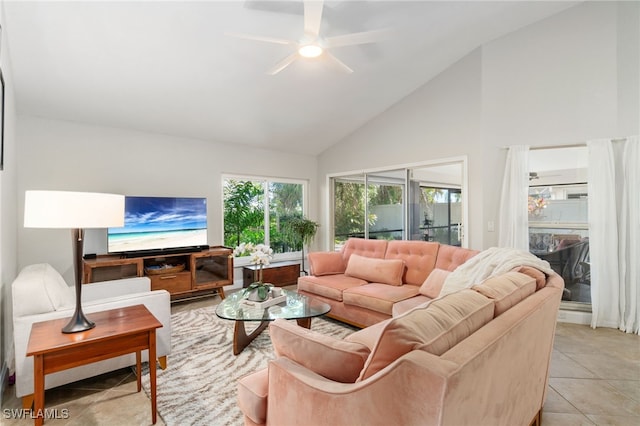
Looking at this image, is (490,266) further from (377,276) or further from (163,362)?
(163,362)

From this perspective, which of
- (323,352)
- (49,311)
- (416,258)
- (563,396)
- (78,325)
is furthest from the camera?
(416,258)

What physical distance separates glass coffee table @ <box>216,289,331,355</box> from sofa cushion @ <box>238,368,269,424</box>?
1.01 metres

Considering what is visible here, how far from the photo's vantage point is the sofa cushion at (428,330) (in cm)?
100

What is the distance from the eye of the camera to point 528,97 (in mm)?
3752

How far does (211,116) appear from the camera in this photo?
429 centimetres

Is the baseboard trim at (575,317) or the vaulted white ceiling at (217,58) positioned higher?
the vaulted white ceiling at (217,58)

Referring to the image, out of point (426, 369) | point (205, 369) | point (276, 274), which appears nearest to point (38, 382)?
point (205, 369)

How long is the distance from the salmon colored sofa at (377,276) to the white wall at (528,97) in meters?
1.07

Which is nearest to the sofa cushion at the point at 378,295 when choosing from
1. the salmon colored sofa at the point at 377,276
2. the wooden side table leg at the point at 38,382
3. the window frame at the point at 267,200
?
the salmon colored sofa at the point at 377,276

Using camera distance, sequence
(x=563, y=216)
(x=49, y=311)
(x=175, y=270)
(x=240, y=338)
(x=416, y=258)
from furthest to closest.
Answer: (x=175, y=270) < (x=563, y=216) < (x=416, y=258) < (x=240, y=338) < (x=49, y=311)

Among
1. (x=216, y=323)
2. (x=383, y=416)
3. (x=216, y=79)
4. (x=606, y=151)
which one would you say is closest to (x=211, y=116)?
(x=216, y=79)

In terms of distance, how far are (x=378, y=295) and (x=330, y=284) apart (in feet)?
2.17

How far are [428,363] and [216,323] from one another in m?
3.09

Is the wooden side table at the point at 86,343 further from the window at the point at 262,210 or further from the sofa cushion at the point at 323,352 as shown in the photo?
the window at the point at 262,210
